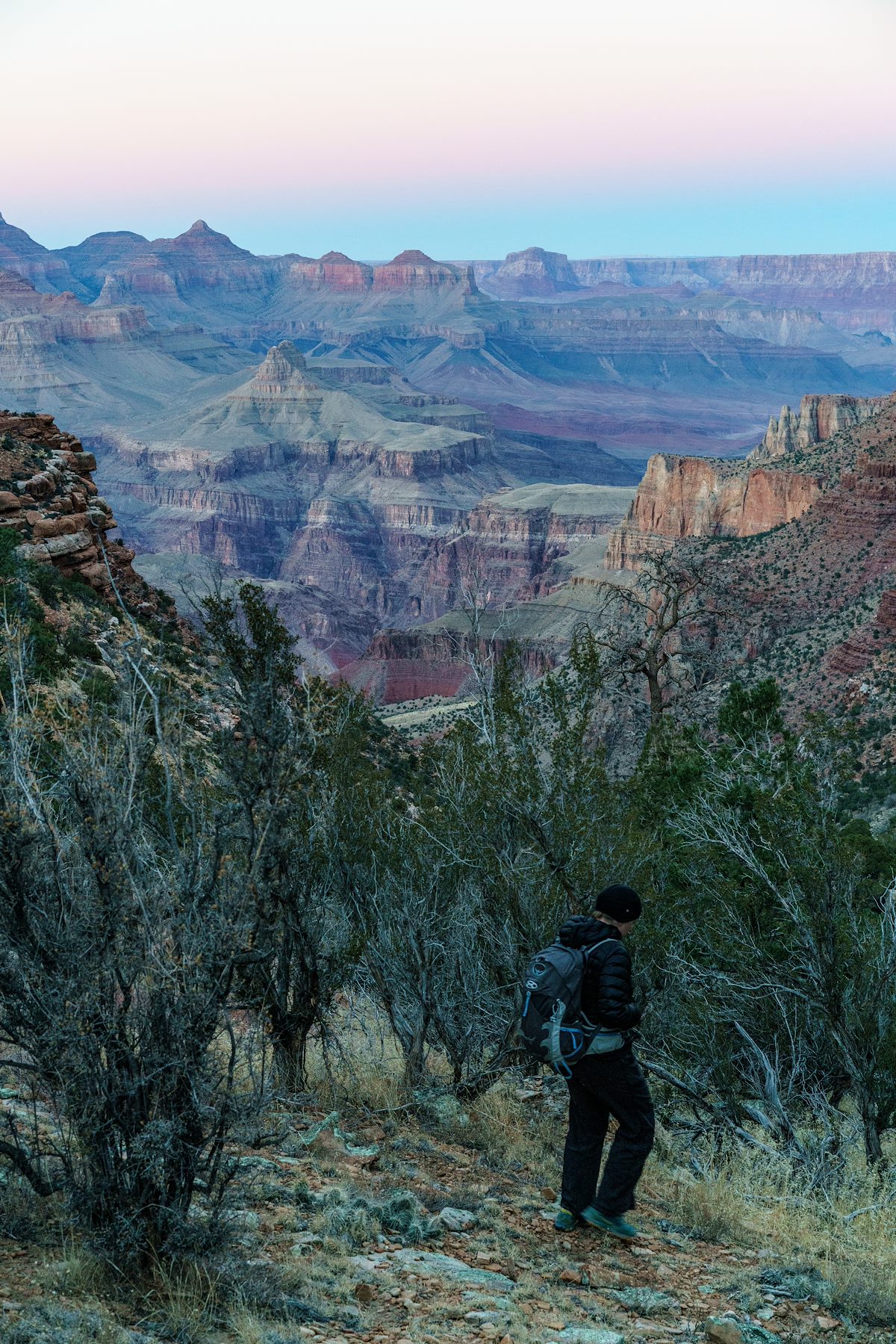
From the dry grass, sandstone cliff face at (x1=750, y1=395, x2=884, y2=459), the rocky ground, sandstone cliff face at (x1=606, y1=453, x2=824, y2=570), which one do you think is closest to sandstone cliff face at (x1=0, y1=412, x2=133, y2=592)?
the rocky ground

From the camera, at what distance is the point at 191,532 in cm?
15850

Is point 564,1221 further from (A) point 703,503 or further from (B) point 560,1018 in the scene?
(A) point 703,503

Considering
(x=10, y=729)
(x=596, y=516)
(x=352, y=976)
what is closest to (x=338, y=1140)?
(x=352, y=976)

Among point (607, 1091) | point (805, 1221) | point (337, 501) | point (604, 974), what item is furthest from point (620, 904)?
point (337, 501)

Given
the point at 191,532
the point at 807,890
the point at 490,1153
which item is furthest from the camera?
the point at 191,532

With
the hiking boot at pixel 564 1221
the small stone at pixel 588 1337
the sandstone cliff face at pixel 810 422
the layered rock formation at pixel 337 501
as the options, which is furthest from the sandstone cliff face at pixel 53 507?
the layered rock formation at pixel 337 501

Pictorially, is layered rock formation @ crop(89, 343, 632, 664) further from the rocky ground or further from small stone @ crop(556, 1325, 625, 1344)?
small stone @ crop(556, 1325, 625, 1344)

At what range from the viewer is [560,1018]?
19.3ft

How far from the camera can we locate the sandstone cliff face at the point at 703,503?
56844 mm

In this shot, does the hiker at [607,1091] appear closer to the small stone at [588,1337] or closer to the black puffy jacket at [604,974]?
the black puffy jacket at [604,974]

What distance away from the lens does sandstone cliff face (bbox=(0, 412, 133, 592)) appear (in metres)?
22.5

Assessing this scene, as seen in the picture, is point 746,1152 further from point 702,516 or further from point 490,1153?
point 702,516

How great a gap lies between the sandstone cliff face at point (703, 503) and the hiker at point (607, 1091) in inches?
1914

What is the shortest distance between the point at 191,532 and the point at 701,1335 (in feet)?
520
